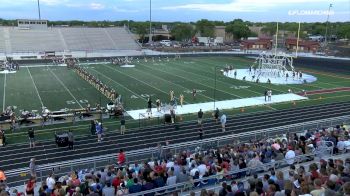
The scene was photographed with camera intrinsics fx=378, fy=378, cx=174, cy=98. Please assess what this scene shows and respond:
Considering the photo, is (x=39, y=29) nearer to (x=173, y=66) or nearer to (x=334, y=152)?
(x=173, y=66)

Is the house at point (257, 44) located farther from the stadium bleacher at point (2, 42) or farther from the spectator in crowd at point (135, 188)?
the spectator in crowd at point (135, 188)

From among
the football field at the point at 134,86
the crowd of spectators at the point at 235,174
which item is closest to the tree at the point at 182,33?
the football field at the point at 134,86

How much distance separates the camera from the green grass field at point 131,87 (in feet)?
93.1

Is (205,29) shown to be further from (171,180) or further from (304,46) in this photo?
(171,180)

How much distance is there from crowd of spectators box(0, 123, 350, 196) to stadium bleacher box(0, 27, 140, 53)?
64703 millimetres

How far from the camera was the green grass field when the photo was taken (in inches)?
1118

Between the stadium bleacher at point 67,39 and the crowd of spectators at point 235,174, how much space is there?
212 ft

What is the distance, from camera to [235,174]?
1127 cm

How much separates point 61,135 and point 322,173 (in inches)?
534

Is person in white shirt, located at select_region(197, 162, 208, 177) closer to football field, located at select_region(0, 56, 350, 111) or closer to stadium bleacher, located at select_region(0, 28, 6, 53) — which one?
football field, located at select_region(0, 56, 350, 111)

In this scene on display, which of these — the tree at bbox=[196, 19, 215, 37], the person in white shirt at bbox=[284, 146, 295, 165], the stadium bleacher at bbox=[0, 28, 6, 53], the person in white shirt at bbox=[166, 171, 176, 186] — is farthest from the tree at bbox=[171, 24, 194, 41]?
the person in white shirt at bbox=[166, 171, 176, 186]

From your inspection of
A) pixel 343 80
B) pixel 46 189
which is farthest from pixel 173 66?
pixel 46 189

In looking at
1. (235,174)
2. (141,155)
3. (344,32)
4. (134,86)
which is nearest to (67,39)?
(134,86)

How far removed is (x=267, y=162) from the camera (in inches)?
472
